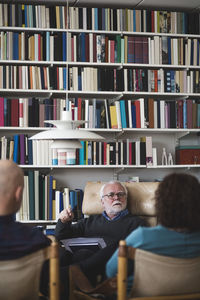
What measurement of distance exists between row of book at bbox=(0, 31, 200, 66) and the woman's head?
9.57 feet

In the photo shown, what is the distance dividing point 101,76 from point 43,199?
1355 mm

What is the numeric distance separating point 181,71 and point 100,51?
868 mm

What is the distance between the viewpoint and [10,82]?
4676 mm

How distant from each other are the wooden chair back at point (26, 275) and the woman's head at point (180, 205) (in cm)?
50

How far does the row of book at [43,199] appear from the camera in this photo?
460 centimetres

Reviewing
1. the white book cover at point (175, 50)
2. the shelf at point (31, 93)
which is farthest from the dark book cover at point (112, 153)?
the white book cover at point (175, 50)

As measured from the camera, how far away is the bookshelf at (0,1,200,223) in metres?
4.70

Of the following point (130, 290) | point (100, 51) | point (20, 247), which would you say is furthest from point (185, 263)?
point (100, 51)

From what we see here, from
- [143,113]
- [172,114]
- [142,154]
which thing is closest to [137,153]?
[142,154]

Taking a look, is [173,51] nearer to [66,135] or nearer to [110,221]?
[110,221]

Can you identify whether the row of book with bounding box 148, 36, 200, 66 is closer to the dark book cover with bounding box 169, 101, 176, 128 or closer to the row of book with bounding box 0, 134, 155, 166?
the dark book cover with bounding box 169, 101, 176, 128

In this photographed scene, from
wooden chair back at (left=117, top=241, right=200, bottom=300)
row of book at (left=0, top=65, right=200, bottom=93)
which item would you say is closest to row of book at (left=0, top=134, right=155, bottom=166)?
row of book at (left=0, top=65, right=200, bottom=93)

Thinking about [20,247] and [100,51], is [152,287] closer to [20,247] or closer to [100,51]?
[20,247]

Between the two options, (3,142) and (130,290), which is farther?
(3,142)
